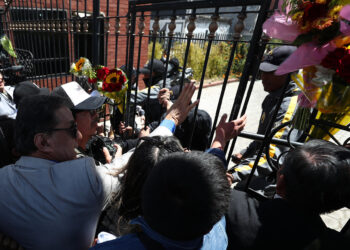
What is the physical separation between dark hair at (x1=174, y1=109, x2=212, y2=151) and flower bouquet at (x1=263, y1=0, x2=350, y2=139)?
1135mm

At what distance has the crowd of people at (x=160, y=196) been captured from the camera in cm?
71

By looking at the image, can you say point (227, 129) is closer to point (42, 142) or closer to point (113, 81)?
point (42, 142)

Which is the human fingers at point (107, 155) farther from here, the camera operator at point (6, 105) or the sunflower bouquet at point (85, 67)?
the camera operator at point (6, 105)

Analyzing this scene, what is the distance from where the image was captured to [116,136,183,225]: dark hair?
104 centimetres

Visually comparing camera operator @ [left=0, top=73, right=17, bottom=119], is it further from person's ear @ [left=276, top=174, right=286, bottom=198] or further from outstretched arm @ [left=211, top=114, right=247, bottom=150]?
person's ear @ [left=276, top=174, right=286, bottom=198]

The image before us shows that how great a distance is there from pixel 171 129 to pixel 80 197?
76cm

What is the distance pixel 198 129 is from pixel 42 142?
1365mm

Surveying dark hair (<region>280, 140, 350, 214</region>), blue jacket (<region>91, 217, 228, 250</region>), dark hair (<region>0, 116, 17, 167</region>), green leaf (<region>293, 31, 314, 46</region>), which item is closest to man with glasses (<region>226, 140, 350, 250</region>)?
dark hair (<region>280, 140, 350, 214</region>)

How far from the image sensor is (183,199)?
681 millimetres

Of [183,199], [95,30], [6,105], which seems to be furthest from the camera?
[6,105]

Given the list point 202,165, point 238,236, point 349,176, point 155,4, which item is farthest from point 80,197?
point 155,4

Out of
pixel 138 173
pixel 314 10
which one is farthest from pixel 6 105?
pixel 314 10


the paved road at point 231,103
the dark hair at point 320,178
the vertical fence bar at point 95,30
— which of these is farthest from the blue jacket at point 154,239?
the paved road at point 231,103

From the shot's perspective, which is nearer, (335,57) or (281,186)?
(335,57)
